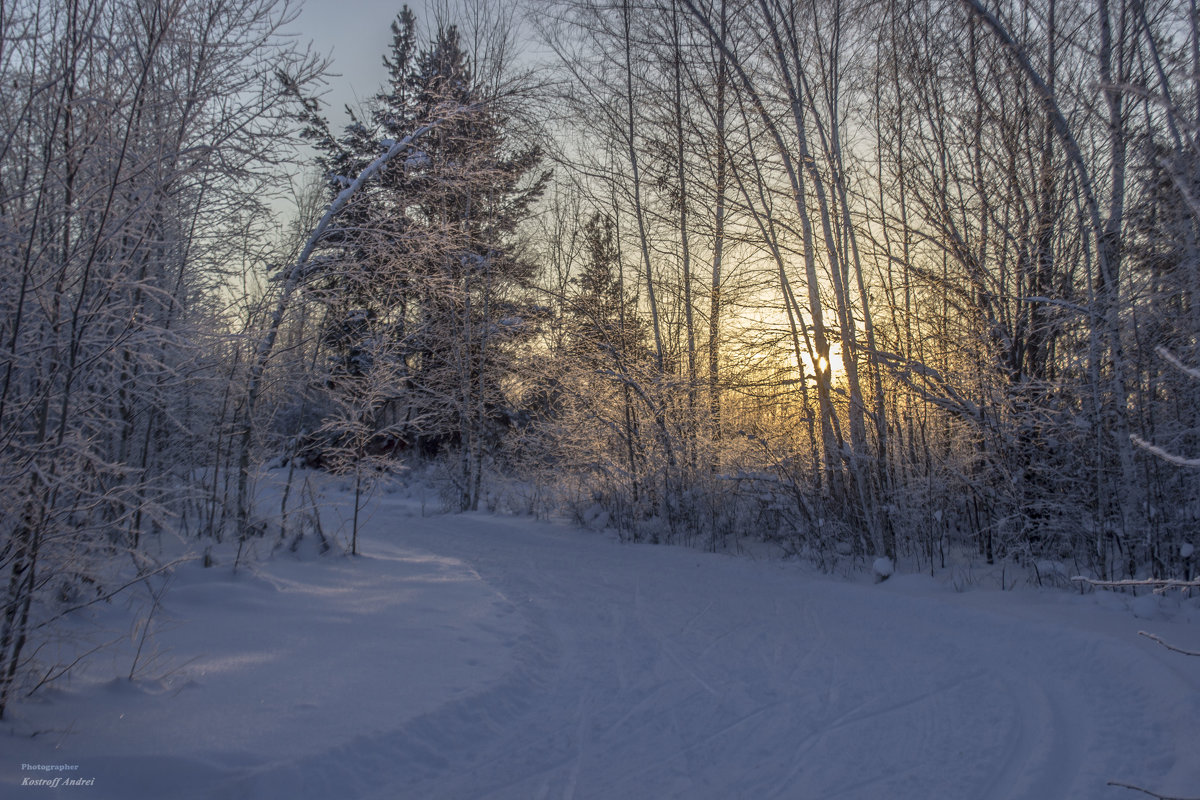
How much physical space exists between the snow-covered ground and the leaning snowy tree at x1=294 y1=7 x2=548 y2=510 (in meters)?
3.26

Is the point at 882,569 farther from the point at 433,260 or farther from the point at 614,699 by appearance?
the point at 433,260

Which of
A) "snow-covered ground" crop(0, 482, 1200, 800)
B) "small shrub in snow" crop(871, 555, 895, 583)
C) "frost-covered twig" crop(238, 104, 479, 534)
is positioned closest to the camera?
"snow-covered ground" crop(0, 482, 1200, 800)

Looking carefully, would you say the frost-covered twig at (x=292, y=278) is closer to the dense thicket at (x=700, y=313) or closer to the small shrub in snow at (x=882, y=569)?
the dense thicket at (x=700, y=313)

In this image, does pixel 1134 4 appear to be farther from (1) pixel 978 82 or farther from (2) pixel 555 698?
(2) pixel 555 698

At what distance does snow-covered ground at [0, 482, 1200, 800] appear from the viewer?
284 centimetres

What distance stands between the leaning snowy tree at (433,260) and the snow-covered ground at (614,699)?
326 cm

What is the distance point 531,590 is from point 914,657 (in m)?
3.57

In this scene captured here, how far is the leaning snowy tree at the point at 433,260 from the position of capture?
725 centimetres

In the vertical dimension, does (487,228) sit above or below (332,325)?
above

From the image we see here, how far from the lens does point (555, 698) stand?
3.95 m

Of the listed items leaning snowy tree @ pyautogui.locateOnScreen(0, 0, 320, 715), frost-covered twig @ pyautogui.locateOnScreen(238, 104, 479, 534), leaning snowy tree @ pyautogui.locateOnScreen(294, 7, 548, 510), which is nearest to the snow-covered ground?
leaning snowy tree @ pyautogui.locateOnScreen(0, 0, 320, 715)

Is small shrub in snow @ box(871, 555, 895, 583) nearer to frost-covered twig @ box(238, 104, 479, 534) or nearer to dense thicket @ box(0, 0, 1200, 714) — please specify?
dense thicket @ box(0, 0, 1200, 714)

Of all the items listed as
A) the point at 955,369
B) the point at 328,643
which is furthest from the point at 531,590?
the point at 955,369

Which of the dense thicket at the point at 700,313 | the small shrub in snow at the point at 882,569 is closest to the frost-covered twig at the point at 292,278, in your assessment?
the dense thicket at the point at 700,313
